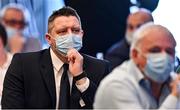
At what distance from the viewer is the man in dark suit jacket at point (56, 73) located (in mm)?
1950

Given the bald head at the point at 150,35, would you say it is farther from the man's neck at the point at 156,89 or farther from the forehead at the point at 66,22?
the forehead at the point at 66,22

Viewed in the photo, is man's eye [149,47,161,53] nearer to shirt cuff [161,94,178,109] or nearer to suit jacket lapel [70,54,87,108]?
shirt cuff [161,94,178,109]

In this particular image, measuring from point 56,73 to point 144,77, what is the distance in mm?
645

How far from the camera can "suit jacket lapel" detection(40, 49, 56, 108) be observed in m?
2.02

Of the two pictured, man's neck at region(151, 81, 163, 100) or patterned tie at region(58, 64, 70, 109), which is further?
patterned tie at region(58, 64, 70, 109)

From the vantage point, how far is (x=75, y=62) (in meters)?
1.99

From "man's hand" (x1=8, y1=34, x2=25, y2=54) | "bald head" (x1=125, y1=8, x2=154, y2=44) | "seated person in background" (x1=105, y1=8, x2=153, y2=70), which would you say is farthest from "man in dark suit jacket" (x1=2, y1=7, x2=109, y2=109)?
"man's hand" (x1=8, y1=34, x2=25, y2=54)

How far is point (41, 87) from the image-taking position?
80.5 inches

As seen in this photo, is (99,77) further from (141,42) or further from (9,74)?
(141,42)

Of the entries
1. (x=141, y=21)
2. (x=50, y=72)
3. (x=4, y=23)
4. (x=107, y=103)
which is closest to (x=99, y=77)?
(x=50, y=72)

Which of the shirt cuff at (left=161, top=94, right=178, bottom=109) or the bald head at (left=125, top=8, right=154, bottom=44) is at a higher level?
the bald head at (left=125, top=8, right=154, bottom=44)

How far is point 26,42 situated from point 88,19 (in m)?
0.41

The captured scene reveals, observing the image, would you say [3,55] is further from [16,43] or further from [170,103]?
[170,103]

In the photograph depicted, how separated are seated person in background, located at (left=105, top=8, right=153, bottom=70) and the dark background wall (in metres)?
0.14
